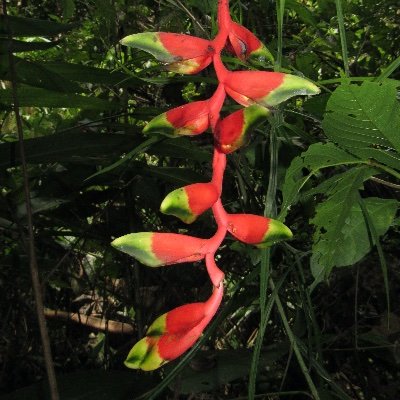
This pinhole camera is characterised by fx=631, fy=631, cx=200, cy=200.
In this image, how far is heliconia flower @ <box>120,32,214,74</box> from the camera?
391mm

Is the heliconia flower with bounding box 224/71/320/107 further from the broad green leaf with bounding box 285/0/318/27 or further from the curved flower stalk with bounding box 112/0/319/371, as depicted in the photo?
the broad green leaf with bounding box 285/0/318/27

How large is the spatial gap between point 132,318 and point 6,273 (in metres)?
0.36

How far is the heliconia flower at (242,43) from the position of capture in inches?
16.7

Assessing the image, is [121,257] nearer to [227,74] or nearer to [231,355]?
[231,355]

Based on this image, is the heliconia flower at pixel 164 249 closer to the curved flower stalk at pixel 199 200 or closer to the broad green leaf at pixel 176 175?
the curved flower stalk at pixel 199 200

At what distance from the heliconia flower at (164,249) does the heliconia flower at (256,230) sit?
0.02 metres

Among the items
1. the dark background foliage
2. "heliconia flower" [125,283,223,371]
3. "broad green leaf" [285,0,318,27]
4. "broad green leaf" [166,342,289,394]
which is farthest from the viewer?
"broad green leaf" [166,342,289,394]

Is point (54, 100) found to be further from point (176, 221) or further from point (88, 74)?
point (176, 221)

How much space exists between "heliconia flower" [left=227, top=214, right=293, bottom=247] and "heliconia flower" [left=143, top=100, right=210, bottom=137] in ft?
0.19

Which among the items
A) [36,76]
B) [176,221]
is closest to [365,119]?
[36,76]

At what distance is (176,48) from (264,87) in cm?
7

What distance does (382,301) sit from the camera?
141cm

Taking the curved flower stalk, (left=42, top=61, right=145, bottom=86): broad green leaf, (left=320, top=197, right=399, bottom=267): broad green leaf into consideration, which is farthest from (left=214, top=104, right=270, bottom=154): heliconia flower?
(left=42, top=61, right=145, bottom=86): broad green leaf

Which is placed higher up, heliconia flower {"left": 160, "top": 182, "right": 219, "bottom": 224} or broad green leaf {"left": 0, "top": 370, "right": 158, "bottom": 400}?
heliconia flower {"left": 160, "top": 182, "right": 219, "bottom": 224}
